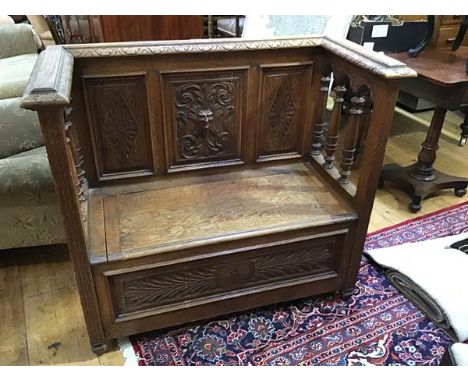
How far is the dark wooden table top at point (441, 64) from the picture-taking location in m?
1.79

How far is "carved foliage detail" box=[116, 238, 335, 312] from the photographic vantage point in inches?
51.6

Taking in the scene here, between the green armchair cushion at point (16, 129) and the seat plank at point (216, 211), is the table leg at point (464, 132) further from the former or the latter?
the green armchair cushion at point (16, 129)

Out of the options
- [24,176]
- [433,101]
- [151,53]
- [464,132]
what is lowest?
[464,132]

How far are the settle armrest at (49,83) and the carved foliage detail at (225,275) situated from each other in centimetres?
59

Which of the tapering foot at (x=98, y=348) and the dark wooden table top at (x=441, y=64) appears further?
the dark wooden table top at (x=441, y=64)

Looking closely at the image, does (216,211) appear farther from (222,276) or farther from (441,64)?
(441,64)

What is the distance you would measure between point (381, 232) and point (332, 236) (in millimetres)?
620

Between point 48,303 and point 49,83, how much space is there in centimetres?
95

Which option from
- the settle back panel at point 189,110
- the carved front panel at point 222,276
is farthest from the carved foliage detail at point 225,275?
the settle back panel at point 189,110

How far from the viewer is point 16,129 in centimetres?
172

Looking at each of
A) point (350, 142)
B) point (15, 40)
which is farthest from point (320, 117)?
point (15, 40)

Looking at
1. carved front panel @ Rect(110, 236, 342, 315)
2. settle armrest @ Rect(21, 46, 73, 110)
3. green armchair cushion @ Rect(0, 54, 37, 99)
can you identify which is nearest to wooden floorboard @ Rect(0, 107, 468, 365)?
carved front panel @ Rect(110, 236, 342, 315)

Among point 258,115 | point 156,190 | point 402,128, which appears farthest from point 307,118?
point 402,128

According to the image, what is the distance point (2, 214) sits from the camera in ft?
4.93
